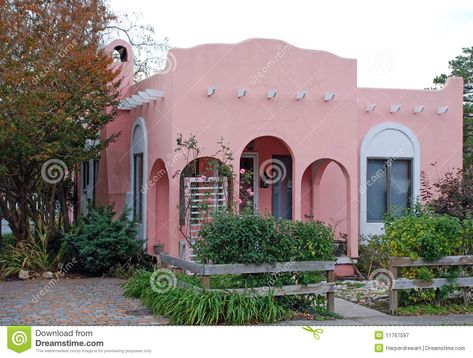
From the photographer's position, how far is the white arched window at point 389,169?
1573 cm

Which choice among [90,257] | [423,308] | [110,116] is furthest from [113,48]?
[423,308]

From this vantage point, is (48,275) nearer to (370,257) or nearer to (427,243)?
(370,257)

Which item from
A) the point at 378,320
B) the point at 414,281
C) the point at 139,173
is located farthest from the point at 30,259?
the point at 414,281

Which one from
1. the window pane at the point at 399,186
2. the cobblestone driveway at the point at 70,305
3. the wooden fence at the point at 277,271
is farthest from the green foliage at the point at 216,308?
the window pane at the point at 399,186

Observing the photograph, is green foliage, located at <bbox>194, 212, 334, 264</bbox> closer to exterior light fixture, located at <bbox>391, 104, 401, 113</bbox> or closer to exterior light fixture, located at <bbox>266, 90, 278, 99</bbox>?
exterior light fixture, located at <bbox>266, 90, 278, 99</bbox>

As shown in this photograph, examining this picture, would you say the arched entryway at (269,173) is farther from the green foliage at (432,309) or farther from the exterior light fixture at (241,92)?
the green foliage at (432,309)

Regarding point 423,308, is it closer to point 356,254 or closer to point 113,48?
point 356,254

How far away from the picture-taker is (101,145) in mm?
15234

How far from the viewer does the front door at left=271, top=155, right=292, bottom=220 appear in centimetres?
1627

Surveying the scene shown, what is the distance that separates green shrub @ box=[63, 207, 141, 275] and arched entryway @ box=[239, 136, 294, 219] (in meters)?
3.25

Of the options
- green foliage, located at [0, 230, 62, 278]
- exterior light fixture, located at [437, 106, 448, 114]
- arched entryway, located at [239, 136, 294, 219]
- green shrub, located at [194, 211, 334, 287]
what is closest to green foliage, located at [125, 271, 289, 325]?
green shrub, located at [194, 211, 334, 287]

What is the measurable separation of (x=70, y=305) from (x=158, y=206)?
4.93 meters
